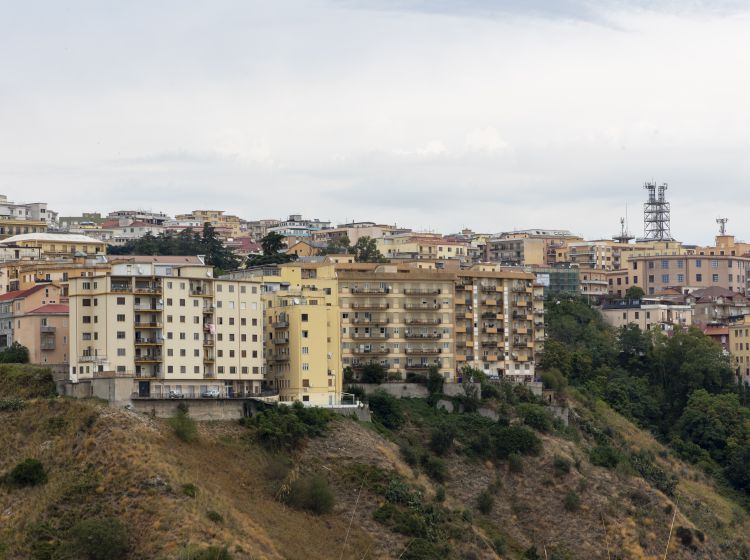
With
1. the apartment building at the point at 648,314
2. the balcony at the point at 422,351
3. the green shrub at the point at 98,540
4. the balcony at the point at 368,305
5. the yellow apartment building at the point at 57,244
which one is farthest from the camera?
the apartment building at the point at 648,314

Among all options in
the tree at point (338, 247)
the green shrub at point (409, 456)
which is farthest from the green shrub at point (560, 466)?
the tree at point (338, 247)

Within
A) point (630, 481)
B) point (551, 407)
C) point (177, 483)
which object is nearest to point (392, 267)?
point (551, 407)

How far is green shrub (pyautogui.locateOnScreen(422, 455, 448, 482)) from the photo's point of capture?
92750mm

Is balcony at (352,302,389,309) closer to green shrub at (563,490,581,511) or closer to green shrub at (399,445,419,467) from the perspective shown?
green shrub at (399,445,419,467)

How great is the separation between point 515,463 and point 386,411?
314 inches

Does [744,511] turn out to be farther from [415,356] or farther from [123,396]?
[123,396]

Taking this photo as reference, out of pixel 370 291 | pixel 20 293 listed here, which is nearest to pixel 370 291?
pixel 370 291

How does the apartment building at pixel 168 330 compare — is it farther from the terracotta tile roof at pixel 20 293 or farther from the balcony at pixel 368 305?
the balcony at pixel 368 305

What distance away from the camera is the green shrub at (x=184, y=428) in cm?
8225

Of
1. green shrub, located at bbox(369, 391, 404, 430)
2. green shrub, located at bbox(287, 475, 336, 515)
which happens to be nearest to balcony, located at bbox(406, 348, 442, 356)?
green shrub, located at bbox(369, 391, 404, 430)

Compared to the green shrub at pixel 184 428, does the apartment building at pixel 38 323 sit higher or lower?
higher

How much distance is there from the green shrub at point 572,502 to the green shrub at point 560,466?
7.09 feet

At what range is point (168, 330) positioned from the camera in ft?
291

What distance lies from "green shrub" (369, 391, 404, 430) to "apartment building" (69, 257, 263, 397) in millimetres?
7902
